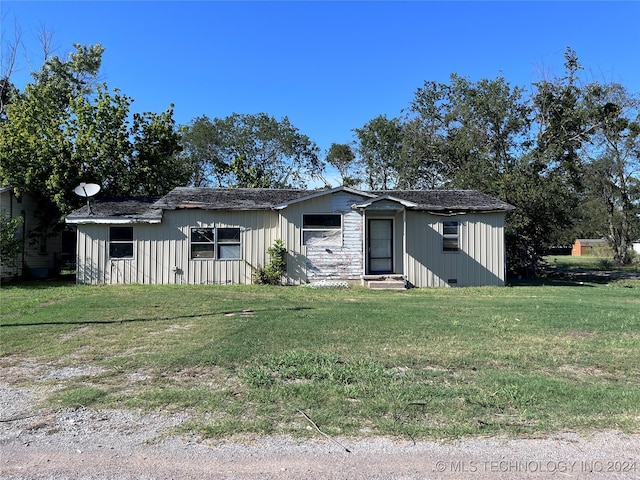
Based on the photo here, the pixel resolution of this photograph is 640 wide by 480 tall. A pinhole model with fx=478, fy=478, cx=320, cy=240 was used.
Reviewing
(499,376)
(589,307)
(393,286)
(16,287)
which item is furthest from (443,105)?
(499,376)

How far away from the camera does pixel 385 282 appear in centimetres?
1599

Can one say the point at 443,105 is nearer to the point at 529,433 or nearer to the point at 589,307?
the point at 589,307

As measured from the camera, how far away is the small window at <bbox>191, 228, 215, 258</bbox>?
16.6 meters

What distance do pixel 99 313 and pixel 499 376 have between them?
7.77 metres

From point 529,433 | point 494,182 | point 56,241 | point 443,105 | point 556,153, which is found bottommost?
point 529,433

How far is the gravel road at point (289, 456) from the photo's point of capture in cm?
320

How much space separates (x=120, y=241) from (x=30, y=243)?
595cm

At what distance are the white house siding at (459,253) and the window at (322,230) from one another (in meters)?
2.63

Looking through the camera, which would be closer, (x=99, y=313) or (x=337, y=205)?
(x=99, y=313)

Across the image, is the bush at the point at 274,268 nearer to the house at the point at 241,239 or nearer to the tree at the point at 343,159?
the house at the point at 241,239

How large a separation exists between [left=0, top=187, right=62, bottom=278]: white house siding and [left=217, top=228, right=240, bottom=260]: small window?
26.7ft

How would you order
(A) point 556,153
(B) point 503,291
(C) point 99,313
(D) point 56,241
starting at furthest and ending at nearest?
(A) point 556,153 → (D) point 56,241 → (B) point 503,291 → (C) point 99,313

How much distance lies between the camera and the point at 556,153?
78.5 ft

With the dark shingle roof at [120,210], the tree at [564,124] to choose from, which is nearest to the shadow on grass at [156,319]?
the dark shingle roof at [120,210]
